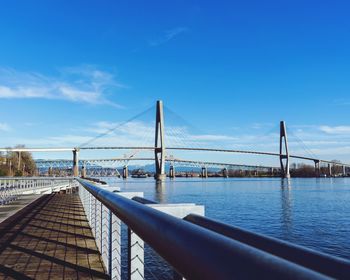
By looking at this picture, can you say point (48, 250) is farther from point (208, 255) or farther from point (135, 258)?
point (208, 255)

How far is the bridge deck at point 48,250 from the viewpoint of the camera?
3.58 meters

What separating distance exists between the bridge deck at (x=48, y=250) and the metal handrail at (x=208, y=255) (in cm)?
262

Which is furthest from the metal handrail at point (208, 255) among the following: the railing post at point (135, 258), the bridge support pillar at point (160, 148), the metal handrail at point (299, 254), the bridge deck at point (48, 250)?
the bridge support pillar at point (160, 148)

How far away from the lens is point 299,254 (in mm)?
788

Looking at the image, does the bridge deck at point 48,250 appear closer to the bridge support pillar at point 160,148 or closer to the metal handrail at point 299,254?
the metal handrail at point 299,254

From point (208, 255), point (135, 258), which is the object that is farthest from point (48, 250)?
point (208, 255)

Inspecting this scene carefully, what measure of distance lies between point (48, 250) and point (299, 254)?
4359mm

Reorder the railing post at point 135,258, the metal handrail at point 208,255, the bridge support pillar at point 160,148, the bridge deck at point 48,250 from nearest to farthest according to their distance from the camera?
the metal handrail at point 208,255, the railing post at point 135,258, the bridge deck at point 48,250, the bridge support pillar at point 160,148

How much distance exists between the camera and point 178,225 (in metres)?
0.99

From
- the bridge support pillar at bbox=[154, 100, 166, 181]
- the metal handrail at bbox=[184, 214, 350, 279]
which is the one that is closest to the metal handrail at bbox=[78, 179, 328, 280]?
the metal handrail at bbox=[184, 214, 350, 279]

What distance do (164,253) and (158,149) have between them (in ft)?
224

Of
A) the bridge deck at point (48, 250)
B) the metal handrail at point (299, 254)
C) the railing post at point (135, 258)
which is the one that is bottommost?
the bridge deck at point (48, 250)

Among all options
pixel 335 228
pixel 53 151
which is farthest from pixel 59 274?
pixel 53 151

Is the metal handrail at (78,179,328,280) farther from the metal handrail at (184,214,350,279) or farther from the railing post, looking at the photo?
the railing post
